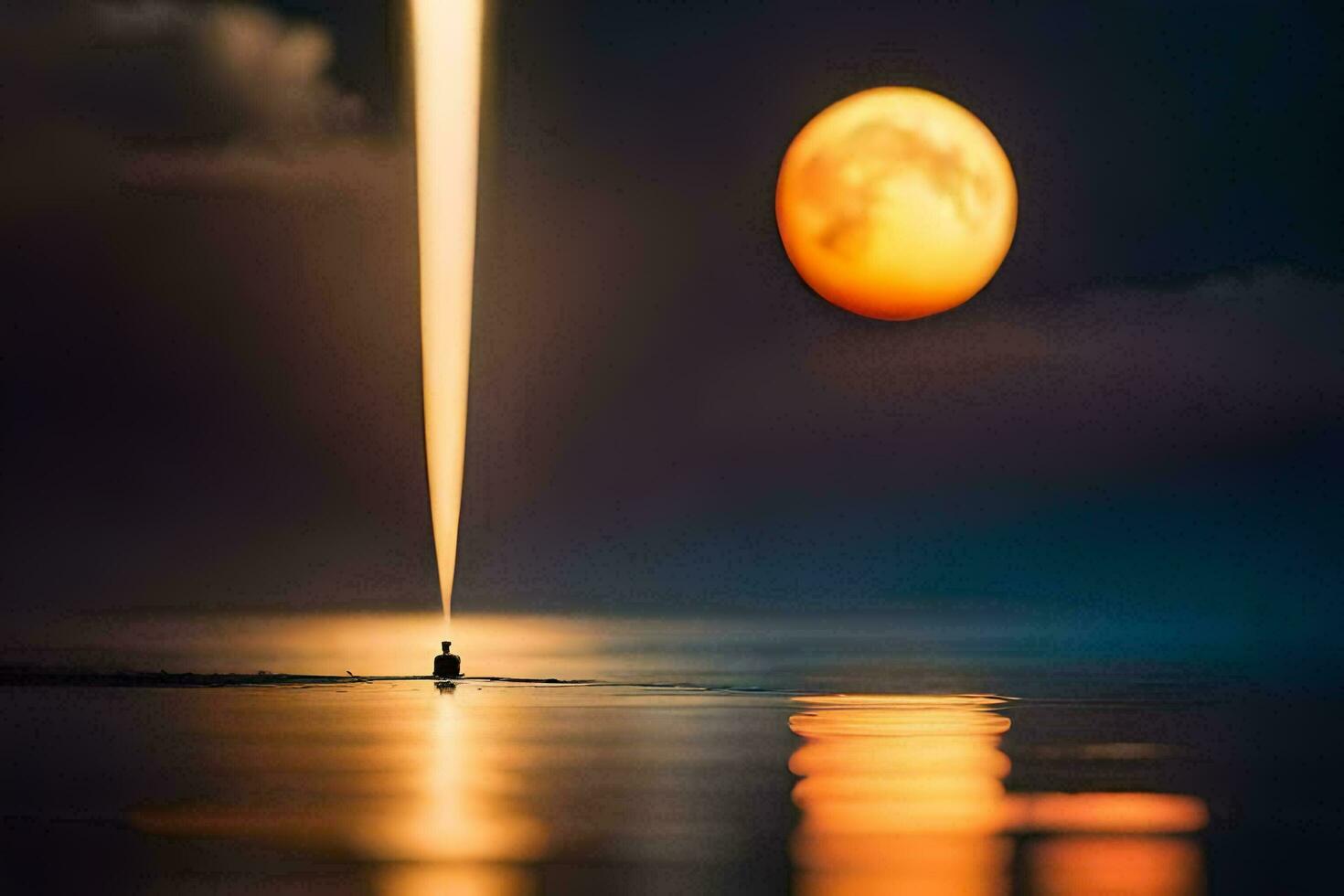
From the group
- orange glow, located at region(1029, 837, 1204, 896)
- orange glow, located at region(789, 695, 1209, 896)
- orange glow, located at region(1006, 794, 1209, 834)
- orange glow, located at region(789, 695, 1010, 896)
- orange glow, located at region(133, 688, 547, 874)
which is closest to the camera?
orange glow, located at region(1029, 837, 1204, 896)

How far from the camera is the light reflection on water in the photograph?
107ft

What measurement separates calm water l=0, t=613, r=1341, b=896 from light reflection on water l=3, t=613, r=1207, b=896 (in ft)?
0.46

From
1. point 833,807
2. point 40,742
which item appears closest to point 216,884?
point 833,807

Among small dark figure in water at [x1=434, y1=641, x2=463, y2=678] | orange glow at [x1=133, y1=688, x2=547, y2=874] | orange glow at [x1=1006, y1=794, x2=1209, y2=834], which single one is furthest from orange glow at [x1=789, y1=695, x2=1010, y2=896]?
small dark figure in water at [x1=434, y1=641, x2=463, y2=678]

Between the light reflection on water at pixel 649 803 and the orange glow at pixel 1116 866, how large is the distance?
72 millimetres

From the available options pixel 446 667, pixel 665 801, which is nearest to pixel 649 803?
pixel 665 801

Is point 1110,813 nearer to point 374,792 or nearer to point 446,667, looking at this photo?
point 374,792

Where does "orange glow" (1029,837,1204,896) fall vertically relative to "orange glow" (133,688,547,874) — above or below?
below

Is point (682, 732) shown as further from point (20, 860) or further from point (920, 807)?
point (20, 860)

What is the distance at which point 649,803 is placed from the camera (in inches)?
1799

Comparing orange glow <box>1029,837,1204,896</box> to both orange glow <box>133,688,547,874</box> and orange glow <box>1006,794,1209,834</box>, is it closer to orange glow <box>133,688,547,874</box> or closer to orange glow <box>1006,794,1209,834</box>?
orange glow <box>1006,794,1209,834</box>

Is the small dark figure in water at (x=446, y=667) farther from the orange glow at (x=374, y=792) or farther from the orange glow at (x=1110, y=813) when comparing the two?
the orange glow at (x=1110, y=813)

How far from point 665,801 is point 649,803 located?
0.75 metres

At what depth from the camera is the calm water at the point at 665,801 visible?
1261 inches
